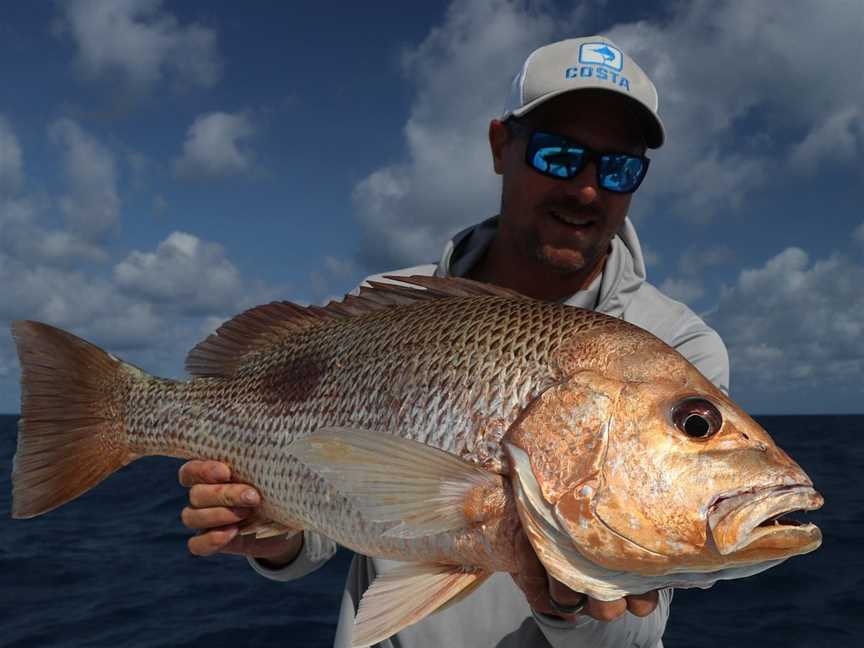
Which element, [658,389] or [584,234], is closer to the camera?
[658,389]

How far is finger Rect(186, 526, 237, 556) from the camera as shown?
9.42 ft

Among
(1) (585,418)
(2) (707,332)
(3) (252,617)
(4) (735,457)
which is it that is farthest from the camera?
(3) (252,617)

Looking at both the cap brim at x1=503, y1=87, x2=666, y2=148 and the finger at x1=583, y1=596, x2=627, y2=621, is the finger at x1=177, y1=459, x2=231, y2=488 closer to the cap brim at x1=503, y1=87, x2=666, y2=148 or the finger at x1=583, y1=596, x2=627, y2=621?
the finger at x1=583, y1=596, x2=627, y2=621

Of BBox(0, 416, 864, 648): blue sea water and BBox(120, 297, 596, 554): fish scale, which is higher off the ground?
BBox(120, 297, 596, 554): fish scale

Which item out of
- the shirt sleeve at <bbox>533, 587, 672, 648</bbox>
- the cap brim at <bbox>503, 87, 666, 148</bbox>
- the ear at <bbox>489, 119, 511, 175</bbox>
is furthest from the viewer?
the ear at <bbox>489, 119, 511, 175</bbox>

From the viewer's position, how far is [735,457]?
6.15 feet

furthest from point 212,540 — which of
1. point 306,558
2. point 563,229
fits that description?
point 563,229

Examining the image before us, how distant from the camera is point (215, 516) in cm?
279

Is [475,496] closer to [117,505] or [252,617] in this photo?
[252,617]

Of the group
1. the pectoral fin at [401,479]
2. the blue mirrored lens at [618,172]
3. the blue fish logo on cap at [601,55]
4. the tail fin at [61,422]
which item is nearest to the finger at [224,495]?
the tail fin at [61,422]

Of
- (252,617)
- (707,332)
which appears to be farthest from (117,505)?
(707,332)

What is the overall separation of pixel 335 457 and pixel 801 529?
127 cm

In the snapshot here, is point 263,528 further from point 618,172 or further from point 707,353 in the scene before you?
point 618,172

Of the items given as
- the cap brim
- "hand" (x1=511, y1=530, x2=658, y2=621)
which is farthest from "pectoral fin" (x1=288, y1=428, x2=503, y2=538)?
the cap brim
